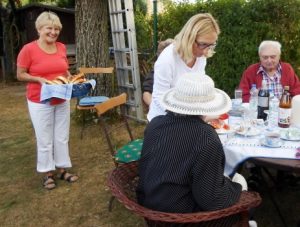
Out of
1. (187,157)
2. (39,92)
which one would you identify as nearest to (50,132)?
(39,92)

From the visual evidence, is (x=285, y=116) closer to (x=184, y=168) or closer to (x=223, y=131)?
(x=223, y=131)

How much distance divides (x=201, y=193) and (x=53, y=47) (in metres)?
2.35

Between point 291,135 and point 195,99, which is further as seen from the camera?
point 291,135

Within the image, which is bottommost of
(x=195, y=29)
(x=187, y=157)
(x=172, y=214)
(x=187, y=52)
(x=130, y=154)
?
(x=130, y=154)

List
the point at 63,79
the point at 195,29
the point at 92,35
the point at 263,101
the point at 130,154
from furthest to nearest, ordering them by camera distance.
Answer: the point at 92,35 < the point at 63,79 < the point at 130,154 < the point at 263,101 < the point at 195,29

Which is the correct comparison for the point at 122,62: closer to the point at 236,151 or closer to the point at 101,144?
the point at 101,144

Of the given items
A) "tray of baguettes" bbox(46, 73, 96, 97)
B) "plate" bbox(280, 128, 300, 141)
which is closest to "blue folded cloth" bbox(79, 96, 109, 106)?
"tray of baguettes" bbox(46, 73, 96, 97)

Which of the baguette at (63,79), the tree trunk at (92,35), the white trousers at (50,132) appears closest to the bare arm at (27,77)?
the baguette at (63,79)

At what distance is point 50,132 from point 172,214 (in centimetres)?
232

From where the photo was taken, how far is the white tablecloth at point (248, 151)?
2.11 m

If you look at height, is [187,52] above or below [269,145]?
above

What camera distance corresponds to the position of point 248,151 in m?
2.16

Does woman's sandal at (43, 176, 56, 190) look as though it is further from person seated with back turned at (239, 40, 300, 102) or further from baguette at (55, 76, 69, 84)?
person seated with back turned at (239, 40, 300, 102)

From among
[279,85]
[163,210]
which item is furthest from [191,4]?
[163,210]
